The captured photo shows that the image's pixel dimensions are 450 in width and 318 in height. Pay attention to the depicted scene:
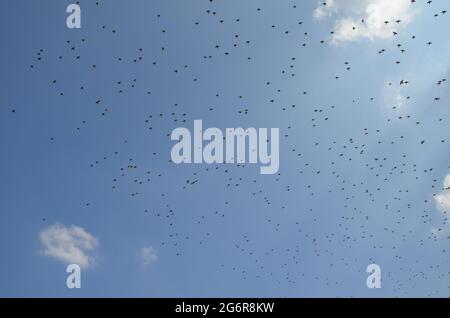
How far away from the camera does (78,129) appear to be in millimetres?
21766
